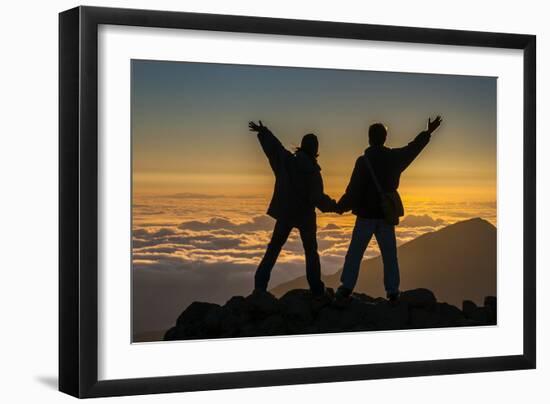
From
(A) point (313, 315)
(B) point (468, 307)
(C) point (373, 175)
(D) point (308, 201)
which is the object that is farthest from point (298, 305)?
(B) point (468, 307)

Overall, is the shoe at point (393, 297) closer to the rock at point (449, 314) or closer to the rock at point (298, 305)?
the rock at point (449, 314)

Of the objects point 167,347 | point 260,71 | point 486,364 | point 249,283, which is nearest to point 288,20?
point 260,71

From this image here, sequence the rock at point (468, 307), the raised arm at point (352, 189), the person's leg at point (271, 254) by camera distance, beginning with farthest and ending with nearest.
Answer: the rock at point (468, 307) → the raised arm at point (352, 189) → the person's leg at point (271, 254)

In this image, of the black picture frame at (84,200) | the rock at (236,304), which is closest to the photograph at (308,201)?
the rock at (236,304)

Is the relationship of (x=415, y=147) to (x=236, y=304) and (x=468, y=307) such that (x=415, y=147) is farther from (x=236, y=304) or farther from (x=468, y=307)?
(x=236, y=304)

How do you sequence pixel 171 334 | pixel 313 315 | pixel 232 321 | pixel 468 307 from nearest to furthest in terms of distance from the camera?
pixel 171 334 → pixel 232 321 → pixel 313 315 → pixel 468 307

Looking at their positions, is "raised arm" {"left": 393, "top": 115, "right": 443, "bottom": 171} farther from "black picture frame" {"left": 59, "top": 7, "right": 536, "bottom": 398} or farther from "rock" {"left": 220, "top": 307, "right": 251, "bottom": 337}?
"rock" {"left": 220, "top": 307, "right": 251, "bottom": 337}
